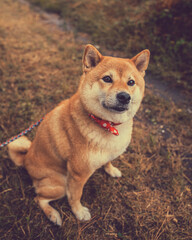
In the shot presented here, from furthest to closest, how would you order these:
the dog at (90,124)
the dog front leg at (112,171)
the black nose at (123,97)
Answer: the dog front leg at (112,171) < the dog at (90,124) < the black nose at (123,97)

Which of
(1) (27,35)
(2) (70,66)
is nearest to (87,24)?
(1) (27,35)

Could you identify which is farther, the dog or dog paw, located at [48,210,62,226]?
dog paw, located at [48,210,62,226]

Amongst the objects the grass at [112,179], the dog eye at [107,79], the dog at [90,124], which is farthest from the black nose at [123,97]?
the grass at [112,179]

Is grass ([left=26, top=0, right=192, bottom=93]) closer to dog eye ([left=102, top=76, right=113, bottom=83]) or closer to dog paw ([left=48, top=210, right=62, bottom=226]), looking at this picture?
dog eye ([left=102, top=76, right=113, bottom=83])

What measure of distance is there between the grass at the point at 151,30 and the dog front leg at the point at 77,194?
3279 mm

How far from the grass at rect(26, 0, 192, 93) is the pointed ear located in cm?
283

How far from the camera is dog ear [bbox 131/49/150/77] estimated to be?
6.31 ft

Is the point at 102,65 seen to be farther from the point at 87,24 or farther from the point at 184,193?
the point at 87,24

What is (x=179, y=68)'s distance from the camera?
13.8 feet

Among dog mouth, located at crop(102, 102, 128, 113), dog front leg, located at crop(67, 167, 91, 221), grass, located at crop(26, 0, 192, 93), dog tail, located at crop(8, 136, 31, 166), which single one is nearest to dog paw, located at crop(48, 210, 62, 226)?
dog front leg, located at crop(67, 167, 91, 221)

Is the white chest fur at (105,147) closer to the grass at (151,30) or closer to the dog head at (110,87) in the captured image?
the dog head at (110,87)

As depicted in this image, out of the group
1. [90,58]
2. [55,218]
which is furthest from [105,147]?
[55,218]

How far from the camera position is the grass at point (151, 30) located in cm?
422

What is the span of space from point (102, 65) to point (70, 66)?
2893 millimetres
